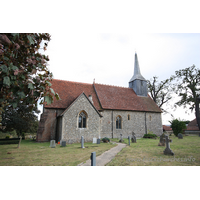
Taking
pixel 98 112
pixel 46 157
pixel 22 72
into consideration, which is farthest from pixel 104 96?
pixel 22 72

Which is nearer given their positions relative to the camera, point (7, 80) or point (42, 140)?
point (7, 80)

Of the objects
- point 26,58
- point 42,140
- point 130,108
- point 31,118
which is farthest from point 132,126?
point 26,58

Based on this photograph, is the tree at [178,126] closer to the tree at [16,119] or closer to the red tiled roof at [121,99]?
the red tiled roof at [121,99]

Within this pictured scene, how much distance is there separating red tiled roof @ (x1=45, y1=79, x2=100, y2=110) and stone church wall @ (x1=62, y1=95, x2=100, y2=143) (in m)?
2.12

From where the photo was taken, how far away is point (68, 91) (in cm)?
1788

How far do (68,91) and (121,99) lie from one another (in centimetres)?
850

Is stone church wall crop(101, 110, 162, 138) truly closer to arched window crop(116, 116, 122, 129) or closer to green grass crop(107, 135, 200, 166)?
arched window crop(116, 116, 122, 129)

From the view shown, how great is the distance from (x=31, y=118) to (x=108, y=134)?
1359 cm

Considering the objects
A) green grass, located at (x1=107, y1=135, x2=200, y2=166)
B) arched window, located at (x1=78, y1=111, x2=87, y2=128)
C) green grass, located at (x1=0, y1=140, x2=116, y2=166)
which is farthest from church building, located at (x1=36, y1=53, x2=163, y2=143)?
green grass, located at (x1=107, y1=135, x2=200, y2=166)

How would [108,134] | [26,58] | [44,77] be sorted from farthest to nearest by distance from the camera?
[108,134] < [26,58] < [44,77]

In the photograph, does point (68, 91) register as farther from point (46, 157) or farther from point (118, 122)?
point (46, 157)

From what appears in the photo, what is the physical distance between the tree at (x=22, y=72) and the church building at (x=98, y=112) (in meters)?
10.4

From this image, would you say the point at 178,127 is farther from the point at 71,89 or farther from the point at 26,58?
the point at 26,58

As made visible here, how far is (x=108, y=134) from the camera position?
18.3 metres
